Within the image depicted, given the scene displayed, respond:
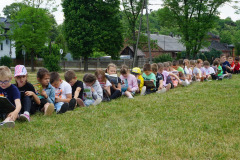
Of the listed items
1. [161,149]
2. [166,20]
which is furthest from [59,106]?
[166,20]

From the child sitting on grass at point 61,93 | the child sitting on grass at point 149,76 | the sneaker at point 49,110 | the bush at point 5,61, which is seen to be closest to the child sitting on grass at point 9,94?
the sneaker at point 49,110

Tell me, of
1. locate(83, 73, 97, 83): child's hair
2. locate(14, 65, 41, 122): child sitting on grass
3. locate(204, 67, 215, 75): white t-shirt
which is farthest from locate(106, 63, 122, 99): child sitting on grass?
locate(204, 67, 215, 75): white t-shirt

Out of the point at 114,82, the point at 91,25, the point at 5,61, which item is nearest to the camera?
the point at 114,82

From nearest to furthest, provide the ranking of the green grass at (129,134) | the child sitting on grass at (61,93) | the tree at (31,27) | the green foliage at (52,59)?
the green grass at (129,134) → the child sitting on grass at (61,93) → the green foliage at (52,59) → the tree at (31,27)

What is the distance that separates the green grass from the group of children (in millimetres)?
318

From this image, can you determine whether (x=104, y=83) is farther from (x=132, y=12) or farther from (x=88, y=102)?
(x=132, y=12)

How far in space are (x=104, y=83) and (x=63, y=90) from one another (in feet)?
5.90

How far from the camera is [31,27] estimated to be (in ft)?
128

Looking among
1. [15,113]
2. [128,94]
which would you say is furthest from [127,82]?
[15,113]

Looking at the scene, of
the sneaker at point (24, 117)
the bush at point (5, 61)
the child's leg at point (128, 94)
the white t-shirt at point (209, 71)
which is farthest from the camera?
the bush at point (5, 61)

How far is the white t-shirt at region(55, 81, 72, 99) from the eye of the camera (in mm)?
7246

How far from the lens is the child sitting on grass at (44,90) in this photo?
6.64 metres

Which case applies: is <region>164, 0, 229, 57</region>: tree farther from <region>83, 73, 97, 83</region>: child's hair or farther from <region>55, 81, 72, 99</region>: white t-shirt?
<region>55, 81, 72, 99</region>: white t-shirt

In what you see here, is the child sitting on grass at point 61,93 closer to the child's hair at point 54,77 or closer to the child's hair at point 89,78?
the child's hair at point 54,77
